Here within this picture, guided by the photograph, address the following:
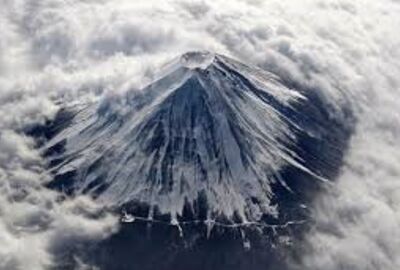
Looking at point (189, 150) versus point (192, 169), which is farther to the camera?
point (189, 150)

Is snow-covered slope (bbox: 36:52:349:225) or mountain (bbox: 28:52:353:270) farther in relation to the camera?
snow-covered slope (bbox: 36:52:349:225)

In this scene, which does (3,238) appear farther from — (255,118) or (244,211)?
(255,118)

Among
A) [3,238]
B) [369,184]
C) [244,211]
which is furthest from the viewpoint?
[369,184]

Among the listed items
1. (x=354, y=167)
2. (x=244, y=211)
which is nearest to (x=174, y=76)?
(x=244, y=211)

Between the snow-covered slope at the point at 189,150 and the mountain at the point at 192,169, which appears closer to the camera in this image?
the mountain at the point at 192,169

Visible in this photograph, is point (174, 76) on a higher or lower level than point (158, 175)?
higher

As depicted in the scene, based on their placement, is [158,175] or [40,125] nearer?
[158,175]

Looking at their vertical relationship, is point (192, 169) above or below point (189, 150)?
below

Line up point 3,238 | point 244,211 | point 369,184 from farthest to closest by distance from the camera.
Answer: point 369,184 → point 244,211 → point 3,238
